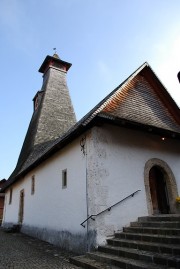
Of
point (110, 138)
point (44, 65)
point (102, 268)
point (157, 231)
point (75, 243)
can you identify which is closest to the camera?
point (102, 268)

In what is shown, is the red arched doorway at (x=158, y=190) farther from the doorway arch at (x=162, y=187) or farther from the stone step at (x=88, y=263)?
the stone step at (x=88, y=263)

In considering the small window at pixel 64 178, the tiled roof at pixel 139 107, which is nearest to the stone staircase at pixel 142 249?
the small window at pixel 64 178

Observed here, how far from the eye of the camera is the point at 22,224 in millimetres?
13398

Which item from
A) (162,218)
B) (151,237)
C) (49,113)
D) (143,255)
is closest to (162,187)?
(162,218)

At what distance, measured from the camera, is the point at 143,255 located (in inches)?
187

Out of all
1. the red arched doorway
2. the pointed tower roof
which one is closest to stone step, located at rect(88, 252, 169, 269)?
the red arched doorway

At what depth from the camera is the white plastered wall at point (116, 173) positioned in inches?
259

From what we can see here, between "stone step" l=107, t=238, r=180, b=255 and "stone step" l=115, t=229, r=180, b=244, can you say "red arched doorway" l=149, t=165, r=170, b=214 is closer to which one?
"stone step" l=115, t=229, r=180, b=244

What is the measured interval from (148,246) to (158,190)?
385 cm

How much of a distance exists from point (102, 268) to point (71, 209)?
3.02 m

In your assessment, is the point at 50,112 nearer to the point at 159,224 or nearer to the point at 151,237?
the point at 159,224

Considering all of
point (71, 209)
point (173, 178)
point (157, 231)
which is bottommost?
point (157, 231)

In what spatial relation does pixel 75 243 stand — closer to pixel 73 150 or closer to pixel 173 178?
pixel 73 150

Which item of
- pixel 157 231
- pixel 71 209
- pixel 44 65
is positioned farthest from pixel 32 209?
pixel 44 65
